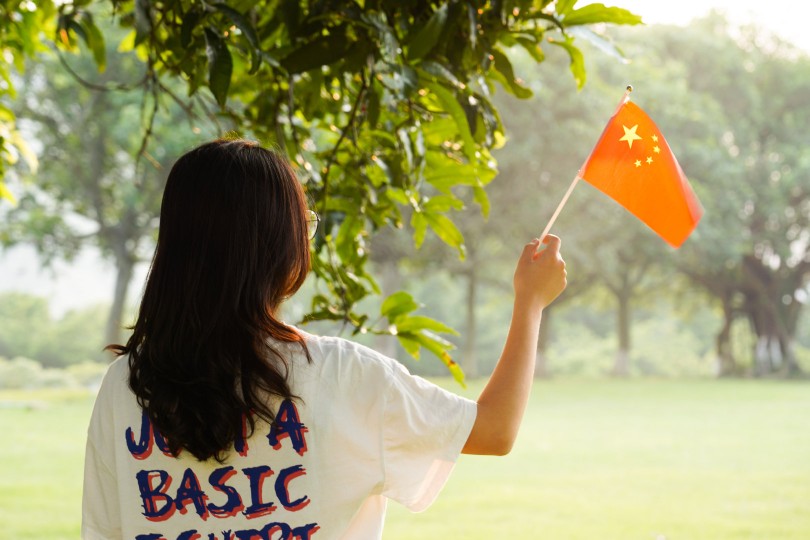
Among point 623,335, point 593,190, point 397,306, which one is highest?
point 593,190

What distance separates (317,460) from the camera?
1250 mm

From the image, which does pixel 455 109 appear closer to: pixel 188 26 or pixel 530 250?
pixel 188 26

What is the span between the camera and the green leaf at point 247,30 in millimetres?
1729

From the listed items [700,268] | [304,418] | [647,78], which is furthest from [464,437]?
[700,268]

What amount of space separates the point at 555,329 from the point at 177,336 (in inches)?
1453

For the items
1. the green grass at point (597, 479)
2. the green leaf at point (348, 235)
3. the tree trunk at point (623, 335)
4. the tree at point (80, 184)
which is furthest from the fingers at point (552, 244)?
the tree trunk at point (623, 335)

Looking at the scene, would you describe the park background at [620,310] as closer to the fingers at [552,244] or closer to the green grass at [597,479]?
the green grass at [597,479]

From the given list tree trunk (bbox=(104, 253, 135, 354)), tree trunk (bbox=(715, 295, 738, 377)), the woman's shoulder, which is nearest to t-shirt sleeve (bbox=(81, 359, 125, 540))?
the woman's shoulder

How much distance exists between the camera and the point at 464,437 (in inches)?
49.8

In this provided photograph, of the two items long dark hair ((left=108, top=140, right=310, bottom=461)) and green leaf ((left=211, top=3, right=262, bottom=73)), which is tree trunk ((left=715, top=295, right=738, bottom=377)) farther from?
long dark hair ((left=108, top=140, right=310, bottom=461))

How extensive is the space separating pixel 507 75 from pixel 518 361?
936 millimetres

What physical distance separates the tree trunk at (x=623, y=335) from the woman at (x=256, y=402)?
23.3 metres

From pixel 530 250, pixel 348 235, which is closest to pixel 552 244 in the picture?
pixel 530 250

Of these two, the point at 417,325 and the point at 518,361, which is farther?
the point at 417,325
